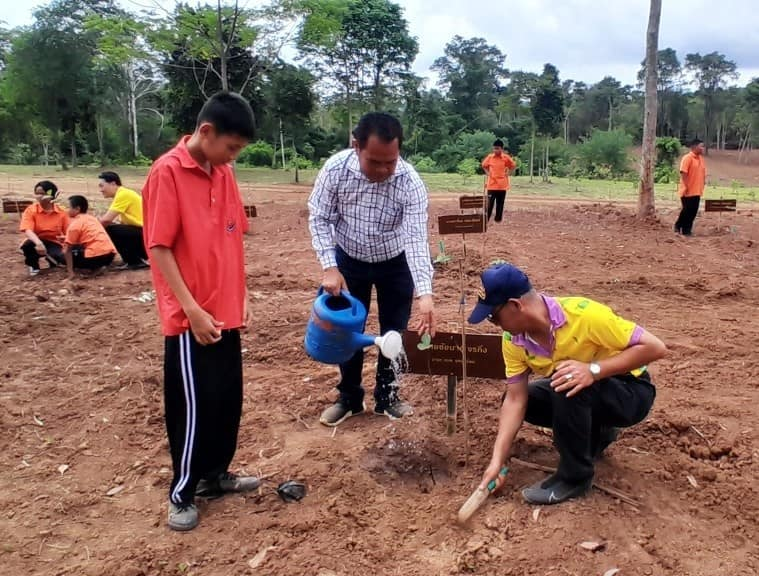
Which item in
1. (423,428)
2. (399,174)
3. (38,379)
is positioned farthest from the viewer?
(38,379)

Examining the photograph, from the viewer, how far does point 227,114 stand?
2172mm

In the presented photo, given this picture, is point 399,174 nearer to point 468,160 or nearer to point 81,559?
point 81,559

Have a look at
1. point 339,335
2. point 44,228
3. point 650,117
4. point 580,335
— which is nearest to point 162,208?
point 339,335

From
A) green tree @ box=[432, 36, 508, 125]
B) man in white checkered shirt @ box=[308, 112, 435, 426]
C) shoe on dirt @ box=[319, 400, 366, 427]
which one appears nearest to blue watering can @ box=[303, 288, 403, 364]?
man in white checkered shirt @ box=[308, 112, 435, 426]

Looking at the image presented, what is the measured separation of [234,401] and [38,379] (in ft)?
7.78

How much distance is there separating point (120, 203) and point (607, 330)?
21.4ft

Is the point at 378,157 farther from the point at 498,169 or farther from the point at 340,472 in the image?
the point at 498,169

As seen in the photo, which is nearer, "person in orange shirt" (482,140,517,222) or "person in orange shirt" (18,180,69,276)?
"person in orange shirt" (18,180,69,276)

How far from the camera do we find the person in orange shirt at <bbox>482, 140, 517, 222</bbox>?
10.7 metres

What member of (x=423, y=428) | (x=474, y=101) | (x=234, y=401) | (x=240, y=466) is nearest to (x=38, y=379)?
(x=240, y=466)

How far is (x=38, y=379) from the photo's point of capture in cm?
421

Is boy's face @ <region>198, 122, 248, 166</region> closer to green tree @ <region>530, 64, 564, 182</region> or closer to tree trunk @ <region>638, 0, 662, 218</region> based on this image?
tree trunk @ <region>638, 0, 662, 218</region>

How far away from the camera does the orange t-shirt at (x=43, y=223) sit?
731 cm

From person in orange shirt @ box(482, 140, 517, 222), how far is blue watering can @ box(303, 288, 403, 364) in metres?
8.30
